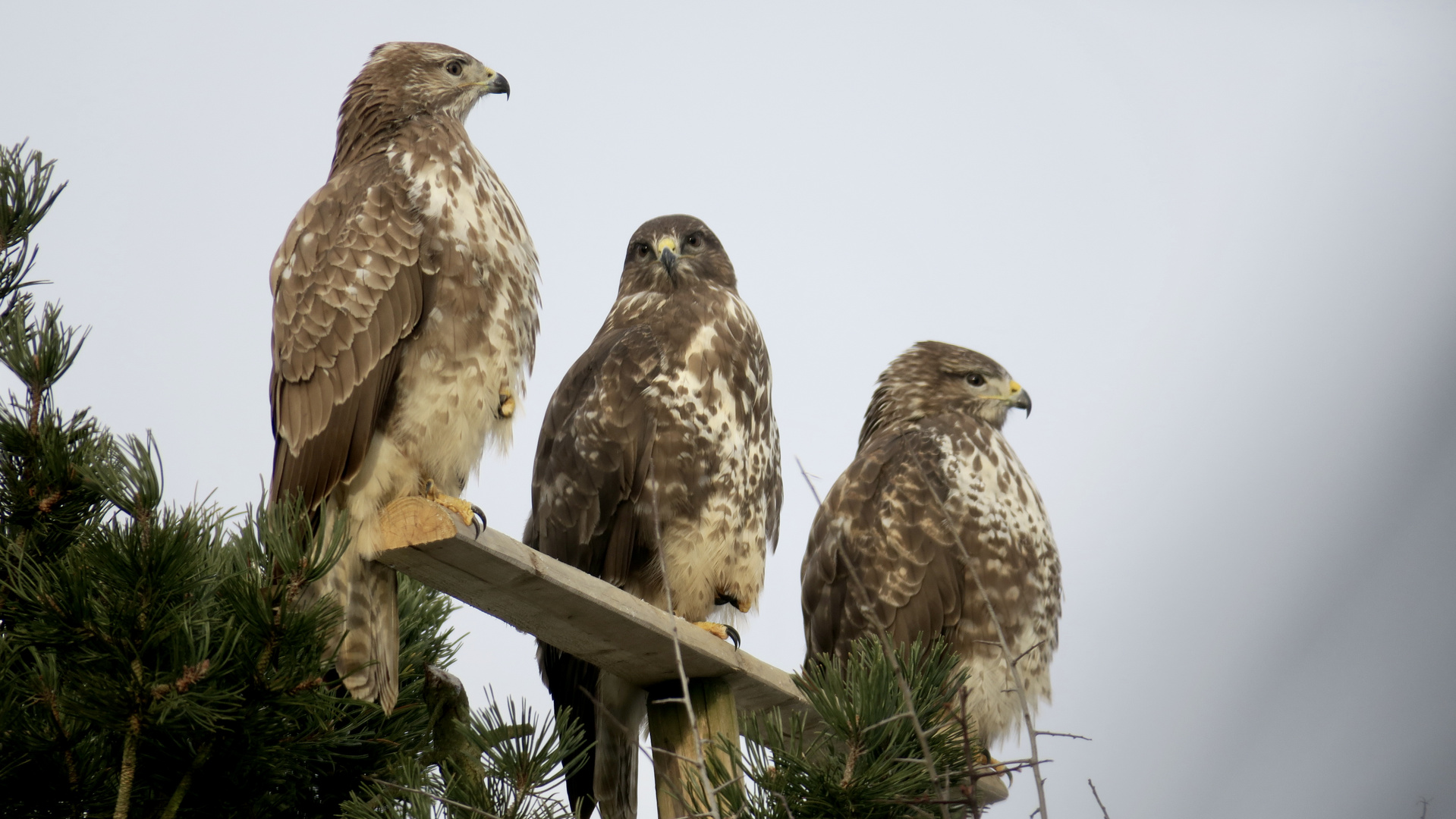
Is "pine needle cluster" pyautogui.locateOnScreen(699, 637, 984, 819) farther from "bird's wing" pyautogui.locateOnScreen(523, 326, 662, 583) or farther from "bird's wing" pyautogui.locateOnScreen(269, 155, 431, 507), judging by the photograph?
"bird's wing" pyautogui.locateOnScreen(523, 326, 662, 583)

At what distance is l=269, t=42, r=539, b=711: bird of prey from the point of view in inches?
163

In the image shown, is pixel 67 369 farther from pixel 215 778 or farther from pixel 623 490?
pixel 623 490

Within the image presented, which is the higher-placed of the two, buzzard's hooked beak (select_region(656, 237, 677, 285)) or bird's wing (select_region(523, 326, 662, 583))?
buzzard's hooked beak (select_region(656, 237, 677, 285))

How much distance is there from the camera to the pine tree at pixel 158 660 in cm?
315

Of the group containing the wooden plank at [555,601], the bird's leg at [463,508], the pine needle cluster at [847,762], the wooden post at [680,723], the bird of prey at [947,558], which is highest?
the bird of prey at [947,558]

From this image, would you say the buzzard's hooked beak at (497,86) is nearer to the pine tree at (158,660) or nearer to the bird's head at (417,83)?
the bird's head at (417,83)

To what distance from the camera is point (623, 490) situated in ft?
17.2

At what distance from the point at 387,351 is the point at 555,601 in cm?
98

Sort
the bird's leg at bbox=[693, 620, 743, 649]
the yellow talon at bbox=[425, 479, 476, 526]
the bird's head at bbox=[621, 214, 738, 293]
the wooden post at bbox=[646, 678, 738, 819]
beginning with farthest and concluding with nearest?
the bird's head at bbox=[621, 214, 738, 293] → the bird's leg at bbox=[693, 620, 743, 649] → the wooden post at bbox=[646, 678, 738, 819] → the yellow talon at bbox=[425, 479, 476, 526]

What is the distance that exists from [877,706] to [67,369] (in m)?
2.57

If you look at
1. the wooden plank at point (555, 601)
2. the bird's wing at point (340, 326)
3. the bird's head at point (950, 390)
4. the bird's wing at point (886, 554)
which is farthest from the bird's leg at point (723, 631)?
the bird's head at point (950, 390)

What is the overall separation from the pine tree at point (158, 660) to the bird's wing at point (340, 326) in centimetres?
45

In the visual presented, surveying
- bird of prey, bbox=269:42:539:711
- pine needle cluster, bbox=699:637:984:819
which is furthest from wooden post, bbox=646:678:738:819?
bird of prey, bbox=269:42:539:711

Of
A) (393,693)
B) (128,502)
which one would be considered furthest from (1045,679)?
(128,502)
